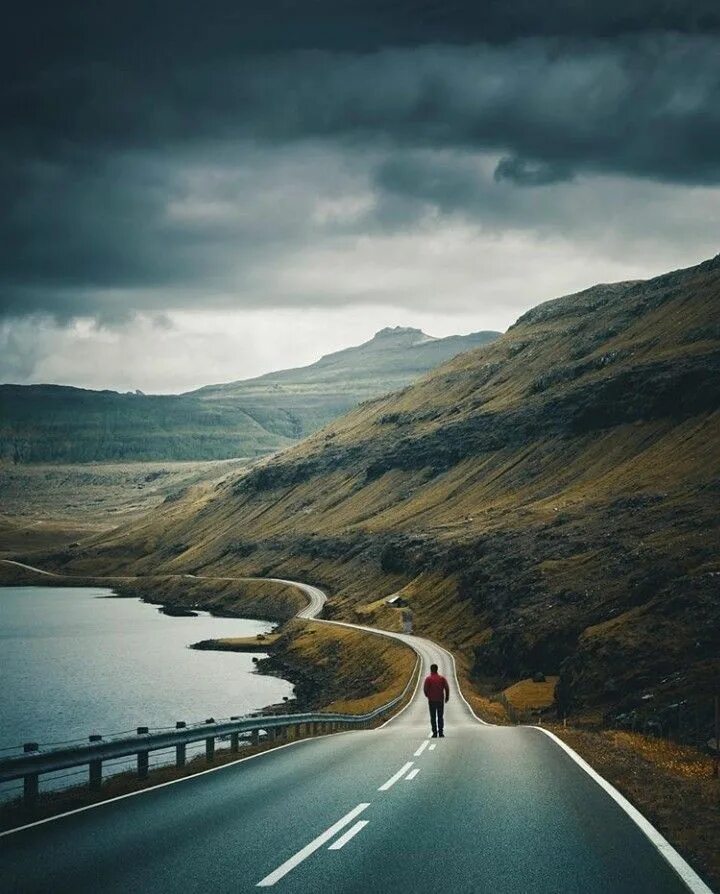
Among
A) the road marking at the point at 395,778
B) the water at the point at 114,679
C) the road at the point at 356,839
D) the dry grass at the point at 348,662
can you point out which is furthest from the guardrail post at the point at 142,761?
the dry grass at the point at 348,662

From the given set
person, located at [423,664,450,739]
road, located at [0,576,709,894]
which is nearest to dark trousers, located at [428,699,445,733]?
person, located at [423,664,450,739]

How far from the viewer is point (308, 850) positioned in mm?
12484

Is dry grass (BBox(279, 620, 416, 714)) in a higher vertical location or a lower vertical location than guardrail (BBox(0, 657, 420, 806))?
lower

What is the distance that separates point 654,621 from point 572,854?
6161cm

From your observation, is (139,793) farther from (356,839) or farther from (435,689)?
(435,689)

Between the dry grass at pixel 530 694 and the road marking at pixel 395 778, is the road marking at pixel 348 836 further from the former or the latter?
the dry grass at pixel 530 694

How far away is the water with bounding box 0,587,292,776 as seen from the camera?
2928 inches

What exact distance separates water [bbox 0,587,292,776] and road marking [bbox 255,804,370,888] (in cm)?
4644

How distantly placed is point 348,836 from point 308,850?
3.39 ft

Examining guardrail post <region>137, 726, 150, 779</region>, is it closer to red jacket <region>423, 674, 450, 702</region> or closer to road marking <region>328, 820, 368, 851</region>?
road marking <region>328, 820, 368, 851</region>

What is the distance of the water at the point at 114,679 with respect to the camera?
74.4m

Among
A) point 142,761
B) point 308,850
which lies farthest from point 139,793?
point 308,850

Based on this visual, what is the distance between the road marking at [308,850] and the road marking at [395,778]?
2477mm

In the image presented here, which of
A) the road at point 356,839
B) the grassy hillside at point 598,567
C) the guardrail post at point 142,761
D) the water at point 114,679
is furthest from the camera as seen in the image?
the water at point 114,679
